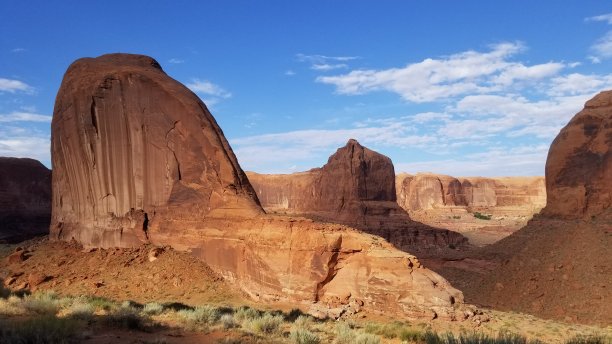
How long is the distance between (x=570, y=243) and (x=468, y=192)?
85.9m

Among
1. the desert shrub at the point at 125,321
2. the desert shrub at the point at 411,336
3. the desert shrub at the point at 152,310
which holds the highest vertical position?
the desert shrub at the point at 125,321

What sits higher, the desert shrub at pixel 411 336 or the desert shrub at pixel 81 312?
the desert shrub at pixel 81 312

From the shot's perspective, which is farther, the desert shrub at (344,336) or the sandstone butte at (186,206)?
the sandstone butte at (186,206)

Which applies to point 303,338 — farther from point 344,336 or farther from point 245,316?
point 245,316

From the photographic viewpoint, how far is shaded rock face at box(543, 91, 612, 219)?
24109mm

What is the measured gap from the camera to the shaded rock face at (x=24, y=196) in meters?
44.2

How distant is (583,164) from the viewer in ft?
82.6

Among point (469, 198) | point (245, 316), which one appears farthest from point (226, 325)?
point (469, 198)

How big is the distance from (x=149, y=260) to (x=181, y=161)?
420 cm

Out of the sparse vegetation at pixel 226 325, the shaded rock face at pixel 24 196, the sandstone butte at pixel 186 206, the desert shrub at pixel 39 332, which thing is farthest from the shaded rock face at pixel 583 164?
the shaded rock face at pixel 24 196

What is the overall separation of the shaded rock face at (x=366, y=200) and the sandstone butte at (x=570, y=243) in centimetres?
1547

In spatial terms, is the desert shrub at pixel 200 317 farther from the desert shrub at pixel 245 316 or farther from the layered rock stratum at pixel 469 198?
the layered rock stratum at pixel 469 198

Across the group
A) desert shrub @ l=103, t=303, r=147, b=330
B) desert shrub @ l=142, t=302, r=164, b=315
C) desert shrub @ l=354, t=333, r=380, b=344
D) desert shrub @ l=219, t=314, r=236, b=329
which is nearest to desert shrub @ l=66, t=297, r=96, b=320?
desert shrub @ l=103, t=303, r=147, b=330

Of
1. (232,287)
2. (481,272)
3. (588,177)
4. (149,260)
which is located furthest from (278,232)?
(588,177)
